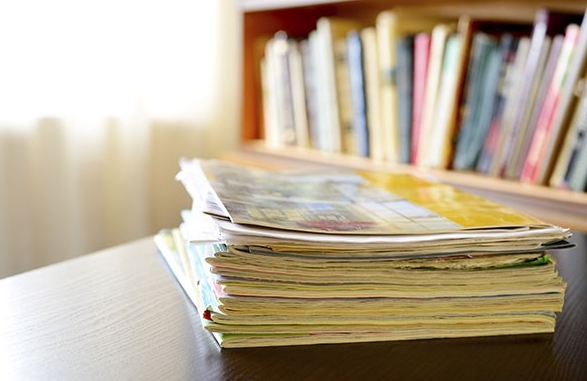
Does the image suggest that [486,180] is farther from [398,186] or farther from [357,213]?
[357,213]

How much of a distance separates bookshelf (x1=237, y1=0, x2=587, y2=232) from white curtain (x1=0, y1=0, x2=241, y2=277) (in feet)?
0.17

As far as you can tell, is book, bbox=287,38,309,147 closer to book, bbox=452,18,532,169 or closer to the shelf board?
the shelf board

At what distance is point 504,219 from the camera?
520 millimetres

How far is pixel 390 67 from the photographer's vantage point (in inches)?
48.6

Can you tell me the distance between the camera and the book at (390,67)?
123 centimetres

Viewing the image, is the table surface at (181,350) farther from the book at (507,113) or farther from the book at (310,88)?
the book at (310,88)

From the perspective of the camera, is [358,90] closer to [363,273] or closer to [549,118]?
[549,118]

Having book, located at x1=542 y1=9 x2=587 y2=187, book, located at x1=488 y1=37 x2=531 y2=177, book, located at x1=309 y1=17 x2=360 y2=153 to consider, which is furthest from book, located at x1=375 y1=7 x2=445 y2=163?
book, located at x1=542 y1=9 x2=587 y2=187

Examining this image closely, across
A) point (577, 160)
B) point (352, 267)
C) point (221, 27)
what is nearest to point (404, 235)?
point (352, 267)

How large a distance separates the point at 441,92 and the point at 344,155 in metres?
0.26

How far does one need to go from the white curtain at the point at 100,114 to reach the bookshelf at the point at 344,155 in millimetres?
52

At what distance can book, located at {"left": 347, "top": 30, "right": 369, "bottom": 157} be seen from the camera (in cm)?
128

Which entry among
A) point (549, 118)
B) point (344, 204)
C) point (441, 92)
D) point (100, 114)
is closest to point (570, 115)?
point (549, 118)

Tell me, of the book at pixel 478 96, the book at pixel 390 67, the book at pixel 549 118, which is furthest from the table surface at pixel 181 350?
the book at pixel 390 67
